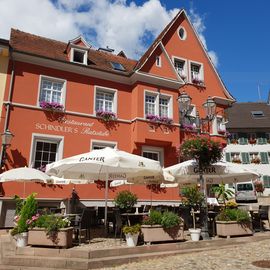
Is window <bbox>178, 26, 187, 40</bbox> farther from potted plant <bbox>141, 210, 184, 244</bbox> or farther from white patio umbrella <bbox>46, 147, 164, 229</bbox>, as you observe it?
potted plant <bbox>141, 210, 184, 244</bbox>

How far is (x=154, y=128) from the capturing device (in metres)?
18.6

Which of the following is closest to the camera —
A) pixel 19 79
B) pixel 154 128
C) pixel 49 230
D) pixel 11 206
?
pixel 49 230

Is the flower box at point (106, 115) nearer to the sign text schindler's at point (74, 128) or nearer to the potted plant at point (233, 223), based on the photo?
the sign text schindler's at point (74, 128)

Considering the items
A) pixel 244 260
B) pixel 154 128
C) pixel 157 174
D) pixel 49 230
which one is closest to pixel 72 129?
pixel 154 128

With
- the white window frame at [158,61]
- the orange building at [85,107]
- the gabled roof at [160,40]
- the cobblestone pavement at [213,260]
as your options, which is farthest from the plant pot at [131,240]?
the white window frame at [158,61]

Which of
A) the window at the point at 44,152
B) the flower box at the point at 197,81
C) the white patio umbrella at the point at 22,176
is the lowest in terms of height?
the white patio umbrella at the point at 22,176

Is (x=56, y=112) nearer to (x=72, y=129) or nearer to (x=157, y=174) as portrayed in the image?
(x=72, y=129)

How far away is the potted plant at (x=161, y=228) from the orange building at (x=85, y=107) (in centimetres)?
661

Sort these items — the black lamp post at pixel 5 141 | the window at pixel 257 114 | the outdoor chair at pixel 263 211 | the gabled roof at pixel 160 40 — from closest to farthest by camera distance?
1. the outdoor chair at pixel 263 211
2. the black lamp post at pixel 5 141
3. the gabled roof at pixel 160 40
4. the window at pixel 257 114

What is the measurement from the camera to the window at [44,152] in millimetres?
16250

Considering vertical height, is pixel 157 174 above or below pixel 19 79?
below

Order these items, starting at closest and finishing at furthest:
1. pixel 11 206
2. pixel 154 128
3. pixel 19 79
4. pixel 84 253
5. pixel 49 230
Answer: pixel 84 253 < pixel 49 230 < pixel 11 206 < pixel 19 79 < pixel 154 128

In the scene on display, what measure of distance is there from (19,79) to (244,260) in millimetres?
13601

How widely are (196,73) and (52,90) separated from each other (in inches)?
431
